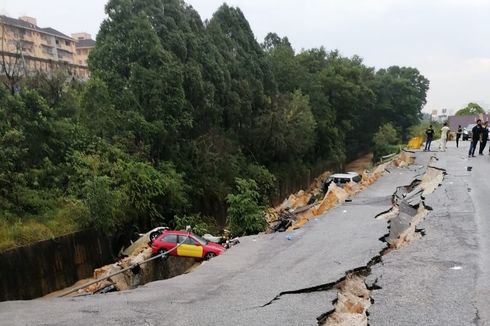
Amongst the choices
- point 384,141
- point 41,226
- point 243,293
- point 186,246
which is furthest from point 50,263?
point 384,141

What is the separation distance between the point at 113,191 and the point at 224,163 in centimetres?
943

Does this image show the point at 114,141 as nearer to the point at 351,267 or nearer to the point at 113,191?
the point at 113,191

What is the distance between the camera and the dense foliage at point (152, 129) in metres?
→ 18.4

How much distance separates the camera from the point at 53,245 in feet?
55.3

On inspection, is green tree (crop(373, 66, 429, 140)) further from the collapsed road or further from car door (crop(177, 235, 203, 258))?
the collapsed road

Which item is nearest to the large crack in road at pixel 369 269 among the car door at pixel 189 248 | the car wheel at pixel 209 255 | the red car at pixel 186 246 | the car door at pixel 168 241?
the car wheel at pixel 209 255

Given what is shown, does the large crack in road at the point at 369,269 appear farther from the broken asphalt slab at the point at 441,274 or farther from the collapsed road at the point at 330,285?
the broken asphalt slab at the point at 441,274

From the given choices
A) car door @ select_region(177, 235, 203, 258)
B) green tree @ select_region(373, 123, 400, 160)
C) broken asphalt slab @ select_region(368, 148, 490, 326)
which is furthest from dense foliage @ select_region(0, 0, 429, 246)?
green tree @ select_region(373, 123, 400, 160)

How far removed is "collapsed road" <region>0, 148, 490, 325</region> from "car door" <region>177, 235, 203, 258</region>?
147 inches

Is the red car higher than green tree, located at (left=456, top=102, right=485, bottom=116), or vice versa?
green tree, located at (left=456, top=102, right=485, bottom=116)

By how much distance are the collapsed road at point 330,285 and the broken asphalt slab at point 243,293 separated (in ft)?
0.05

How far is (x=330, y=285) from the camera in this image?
22.0ft

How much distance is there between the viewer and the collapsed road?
561cm

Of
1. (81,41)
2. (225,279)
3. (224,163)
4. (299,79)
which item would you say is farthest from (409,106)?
(225,279)
